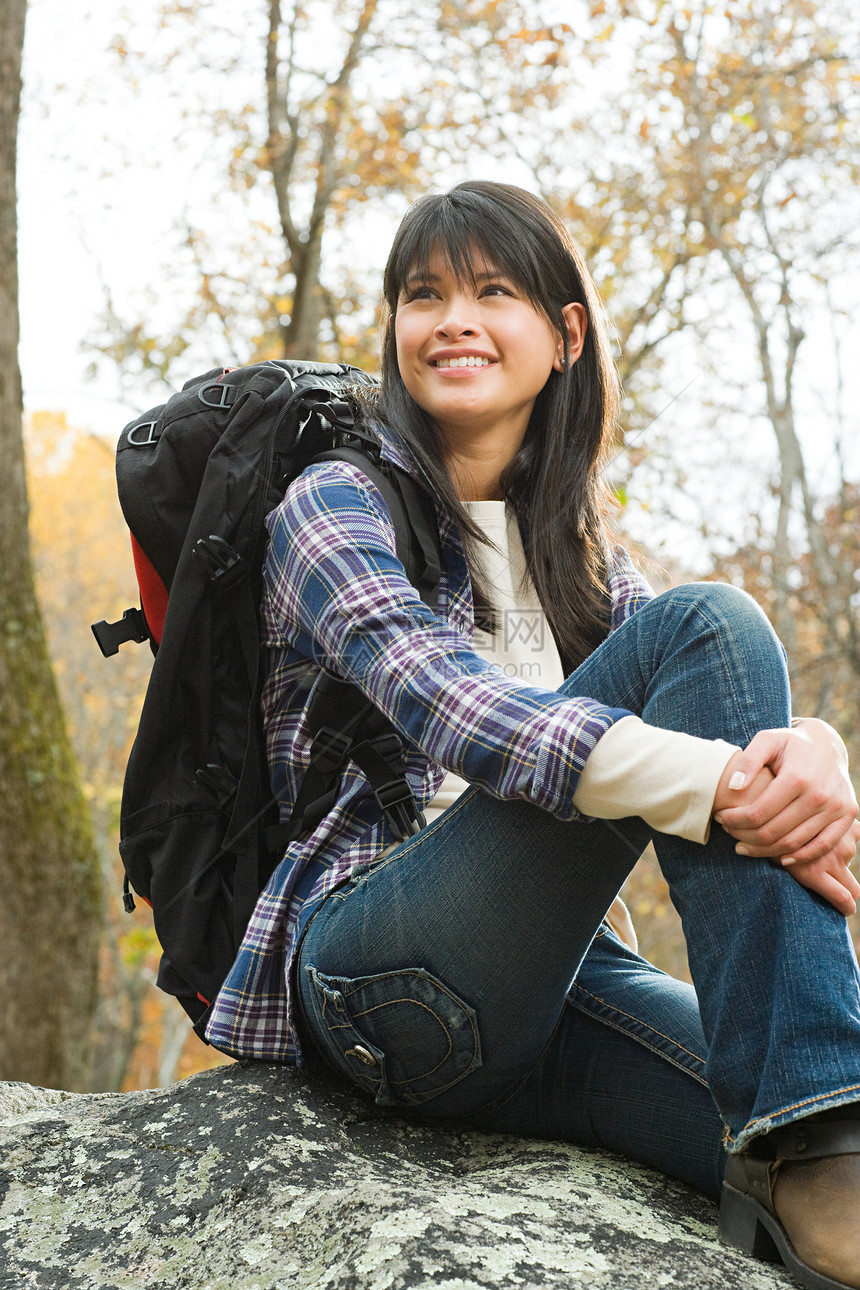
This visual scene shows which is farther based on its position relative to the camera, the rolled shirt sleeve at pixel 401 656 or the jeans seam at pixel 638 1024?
the jeans seam at pixel 638 1024

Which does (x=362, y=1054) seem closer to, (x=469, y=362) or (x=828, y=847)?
(x=828, y=847)

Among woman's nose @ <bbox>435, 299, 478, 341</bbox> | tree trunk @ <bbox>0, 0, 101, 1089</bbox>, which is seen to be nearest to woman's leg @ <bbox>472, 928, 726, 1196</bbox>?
woman's nose @ <bbox>435, 299, 478, 341</bbox>

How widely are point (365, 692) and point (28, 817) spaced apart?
3267 millimetres

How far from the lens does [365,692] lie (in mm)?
1778

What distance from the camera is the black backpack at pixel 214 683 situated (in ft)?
6.59

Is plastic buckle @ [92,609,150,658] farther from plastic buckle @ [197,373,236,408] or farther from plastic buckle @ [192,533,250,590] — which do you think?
plastic buckle @ [197,373,236,408]

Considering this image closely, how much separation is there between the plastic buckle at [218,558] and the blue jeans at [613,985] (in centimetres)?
60

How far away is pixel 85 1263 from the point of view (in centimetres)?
158

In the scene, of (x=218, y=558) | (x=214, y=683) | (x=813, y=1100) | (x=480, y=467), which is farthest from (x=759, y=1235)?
(x=480, y=467)

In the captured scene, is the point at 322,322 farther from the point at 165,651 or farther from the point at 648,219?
the point at 165,651

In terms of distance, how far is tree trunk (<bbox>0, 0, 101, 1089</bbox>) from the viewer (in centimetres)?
448

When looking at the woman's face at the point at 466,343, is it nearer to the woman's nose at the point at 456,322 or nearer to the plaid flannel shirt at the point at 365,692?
the woman's nose at the point at 456,322

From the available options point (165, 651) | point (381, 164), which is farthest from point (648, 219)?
point (165, 651)

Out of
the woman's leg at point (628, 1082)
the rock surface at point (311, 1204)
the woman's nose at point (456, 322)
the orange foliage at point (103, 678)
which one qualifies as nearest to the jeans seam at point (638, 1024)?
the woman's leg at point (628, 1082)
